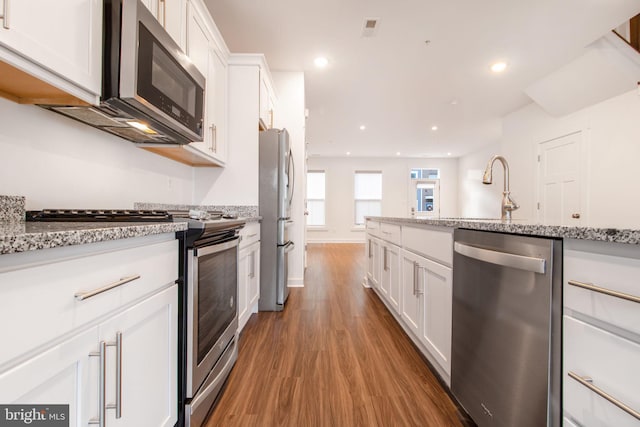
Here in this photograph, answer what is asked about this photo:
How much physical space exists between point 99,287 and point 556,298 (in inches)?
49.1

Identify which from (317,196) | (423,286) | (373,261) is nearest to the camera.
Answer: (423,286)

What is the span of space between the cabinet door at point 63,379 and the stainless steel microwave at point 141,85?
3.09 feet

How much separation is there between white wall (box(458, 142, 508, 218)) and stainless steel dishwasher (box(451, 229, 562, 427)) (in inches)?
243

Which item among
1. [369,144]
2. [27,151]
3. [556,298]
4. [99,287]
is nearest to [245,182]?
[27,151]

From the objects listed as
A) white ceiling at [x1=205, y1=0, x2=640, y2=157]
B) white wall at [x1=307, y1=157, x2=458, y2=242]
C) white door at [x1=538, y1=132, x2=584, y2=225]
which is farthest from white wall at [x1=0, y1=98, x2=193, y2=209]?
white wall at [x1=307, y1=157, x2=458, y2=242]

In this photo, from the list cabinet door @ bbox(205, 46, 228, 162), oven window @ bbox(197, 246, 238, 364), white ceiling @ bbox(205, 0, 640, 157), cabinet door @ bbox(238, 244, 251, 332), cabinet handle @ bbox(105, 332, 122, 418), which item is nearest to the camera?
cabinet handle @ bbox(105, 332, 122, 418)

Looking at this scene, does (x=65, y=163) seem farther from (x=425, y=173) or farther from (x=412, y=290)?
(x=425, y=173)

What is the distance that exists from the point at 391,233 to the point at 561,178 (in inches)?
144

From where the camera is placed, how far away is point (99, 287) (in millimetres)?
692

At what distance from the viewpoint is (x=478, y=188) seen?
7.96 meters

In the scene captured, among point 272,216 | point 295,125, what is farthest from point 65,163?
point 295,125

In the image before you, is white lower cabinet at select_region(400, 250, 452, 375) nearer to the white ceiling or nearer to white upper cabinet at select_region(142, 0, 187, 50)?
white upper cabinet at select_region(142, 0, 187, 50)

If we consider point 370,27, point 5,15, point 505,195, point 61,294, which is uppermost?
point 370,27

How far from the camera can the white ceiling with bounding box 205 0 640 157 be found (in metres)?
2.42
